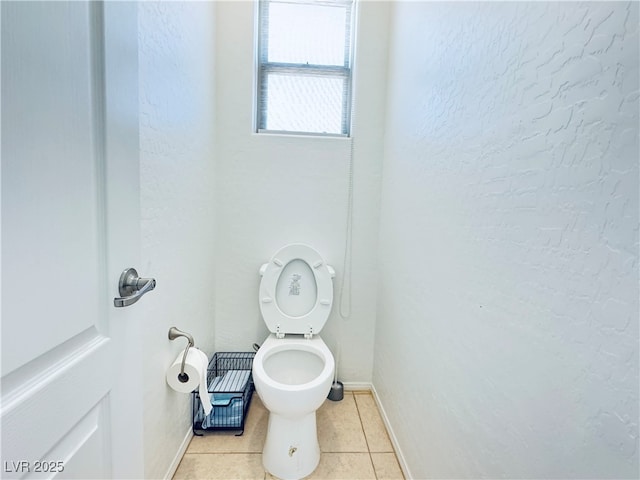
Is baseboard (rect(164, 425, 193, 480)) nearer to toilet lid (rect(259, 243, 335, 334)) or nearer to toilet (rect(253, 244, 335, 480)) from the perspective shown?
toilet (rect(253, 244, 335, 480))

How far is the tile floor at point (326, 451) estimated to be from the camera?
136 centimetres

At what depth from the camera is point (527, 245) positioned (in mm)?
705

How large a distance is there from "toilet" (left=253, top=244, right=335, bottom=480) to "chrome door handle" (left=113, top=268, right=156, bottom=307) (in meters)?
0.80

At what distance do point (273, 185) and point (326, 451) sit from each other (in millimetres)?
1394

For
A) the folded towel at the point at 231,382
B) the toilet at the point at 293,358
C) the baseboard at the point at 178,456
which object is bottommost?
the baseboard at the point at 178,456

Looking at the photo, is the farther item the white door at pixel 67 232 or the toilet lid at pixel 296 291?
the toilet lid at pixel 296 291

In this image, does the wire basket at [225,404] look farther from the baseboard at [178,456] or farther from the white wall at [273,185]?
the white wall at [273,185]

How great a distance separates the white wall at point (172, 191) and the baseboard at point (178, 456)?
0.02 m

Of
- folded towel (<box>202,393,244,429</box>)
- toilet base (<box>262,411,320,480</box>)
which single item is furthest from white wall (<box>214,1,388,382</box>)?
toilet base (<box>262,411,320,480</box>)

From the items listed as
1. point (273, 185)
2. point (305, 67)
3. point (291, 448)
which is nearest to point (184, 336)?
point (291, 448)

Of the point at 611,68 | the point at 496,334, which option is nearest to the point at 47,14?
the point at 611,68

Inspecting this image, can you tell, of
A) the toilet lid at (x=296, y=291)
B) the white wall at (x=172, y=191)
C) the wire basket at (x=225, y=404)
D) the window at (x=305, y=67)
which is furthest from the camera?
the window at (x=305, y=67)

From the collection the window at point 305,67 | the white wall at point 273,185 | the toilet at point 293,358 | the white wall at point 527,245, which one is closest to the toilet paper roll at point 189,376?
the toilet at point 293,358

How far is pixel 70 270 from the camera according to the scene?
1.60ft
